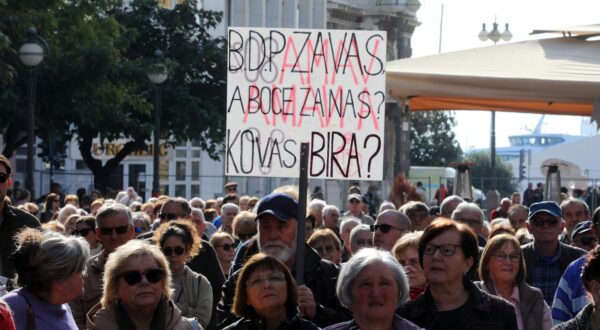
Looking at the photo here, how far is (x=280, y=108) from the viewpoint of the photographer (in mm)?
10570

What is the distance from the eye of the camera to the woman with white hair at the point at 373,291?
277 inches

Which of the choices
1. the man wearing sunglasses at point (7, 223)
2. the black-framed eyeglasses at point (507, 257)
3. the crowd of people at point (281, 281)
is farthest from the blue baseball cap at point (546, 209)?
the man wearing sunglasses at point (7, 223)

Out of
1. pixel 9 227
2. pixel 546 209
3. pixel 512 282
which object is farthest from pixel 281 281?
pixel 546 209

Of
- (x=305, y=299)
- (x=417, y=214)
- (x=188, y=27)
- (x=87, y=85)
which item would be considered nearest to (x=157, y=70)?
(x=87, y=85)

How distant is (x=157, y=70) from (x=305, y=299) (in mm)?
25395

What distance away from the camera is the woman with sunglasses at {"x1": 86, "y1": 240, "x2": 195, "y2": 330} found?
7.60 metres

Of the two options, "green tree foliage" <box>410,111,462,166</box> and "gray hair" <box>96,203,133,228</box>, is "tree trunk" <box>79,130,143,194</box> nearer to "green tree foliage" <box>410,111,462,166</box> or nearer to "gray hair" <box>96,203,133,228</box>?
"gray hair" <box>96,203,133,228</box>

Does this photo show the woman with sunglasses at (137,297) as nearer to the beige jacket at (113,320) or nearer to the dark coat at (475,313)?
the beige jacket at (113,320)

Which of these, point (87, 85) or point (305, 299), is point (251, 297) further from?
point (87, 85)

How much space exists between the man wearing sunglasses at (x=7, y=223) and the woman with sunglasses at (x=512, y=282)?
2.67m

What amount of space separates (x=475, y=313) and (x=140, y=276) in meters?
1.59

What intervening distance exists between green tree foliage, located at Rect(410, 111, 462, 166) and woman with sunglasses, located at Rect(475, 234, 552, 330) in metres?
104

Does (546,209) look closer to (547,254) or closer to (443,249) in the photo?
(547,254)

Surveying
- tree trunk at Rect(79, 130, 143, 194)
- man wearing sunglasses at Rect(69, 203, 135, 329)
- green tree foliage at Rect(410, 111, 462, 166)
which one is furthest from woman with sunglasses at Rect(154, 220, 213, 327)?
green tree foliage at Rect(410, 111, 462, 166)
